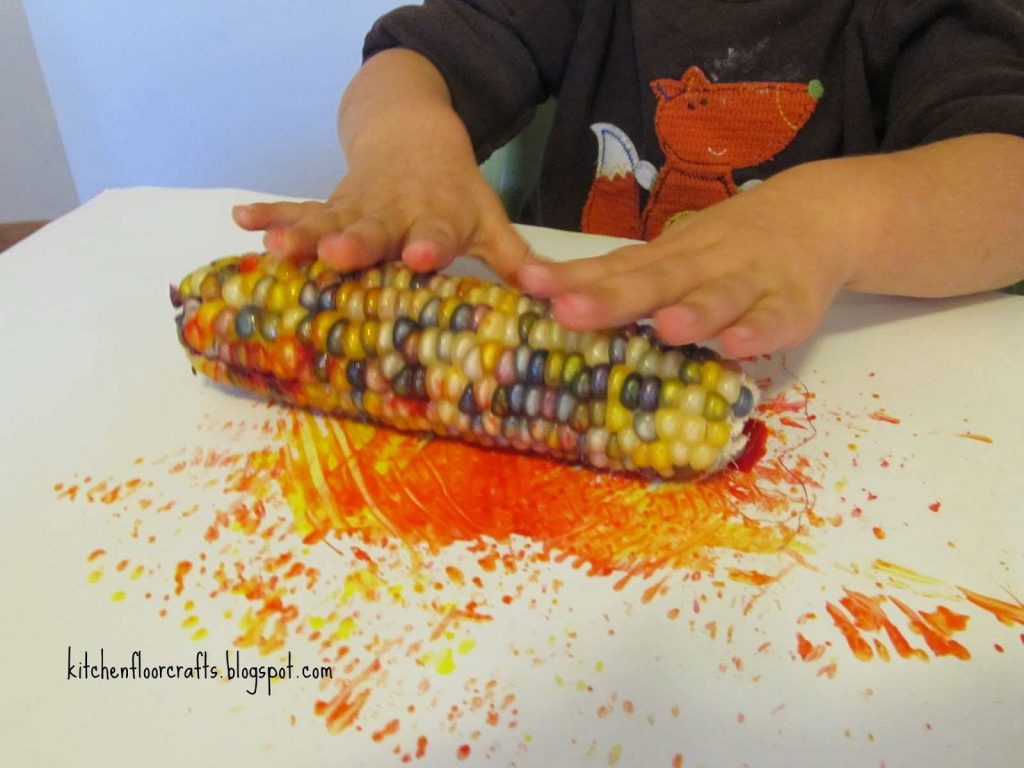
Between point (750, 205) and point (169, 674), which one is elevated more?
point (750, 205)

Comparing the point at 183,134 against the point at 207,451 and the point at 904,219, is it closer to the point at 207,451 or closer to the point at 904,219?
the point at 207,451

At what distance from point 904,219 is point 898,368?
0.08 metres

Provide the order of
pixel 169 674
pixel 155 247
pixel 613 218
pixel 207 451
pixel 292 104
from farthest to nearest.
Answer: pixel 292 104
pixel 613 218
pixel 155 247
pixel 207 451
pixel 169 674

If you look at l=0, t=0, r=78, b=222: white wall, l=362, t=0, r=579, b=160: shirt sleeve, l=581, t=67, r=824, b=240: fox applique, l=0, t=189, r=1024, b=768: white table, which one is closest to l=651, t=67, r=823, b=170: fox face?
l=581, t=67, r=824, b=240: fox applique

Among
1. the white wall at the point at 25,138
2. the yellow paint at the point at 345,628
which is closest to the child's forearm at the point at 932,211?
the yellow paint at the point at 345,628

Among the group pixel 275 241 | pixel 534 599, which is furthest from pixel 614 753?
pixel 275 241

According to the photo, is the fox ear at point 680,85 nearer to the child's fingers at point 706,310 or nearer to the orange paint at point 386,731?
the child's fingers at point 706,310

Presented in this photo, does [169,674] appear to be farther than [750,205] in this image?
No

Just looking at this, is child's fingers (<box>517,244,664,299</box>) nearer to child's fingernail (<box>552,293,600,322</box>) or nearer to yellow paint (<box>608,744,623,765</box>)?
child's fingernail (<box>552,293,600,322</box>)

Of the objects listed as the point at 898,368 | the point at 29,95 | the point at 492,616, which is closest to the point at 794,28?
the point at 898,368

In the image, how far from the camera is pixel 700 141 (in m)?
0.66

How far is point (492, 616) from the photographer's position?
342 millimetres

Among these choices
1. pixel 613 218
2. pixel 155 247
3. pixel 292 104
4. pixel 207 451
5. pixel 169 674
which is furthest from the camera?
pixel 292 104

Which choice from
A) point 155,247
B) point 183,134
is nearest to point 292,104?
point 183,134
